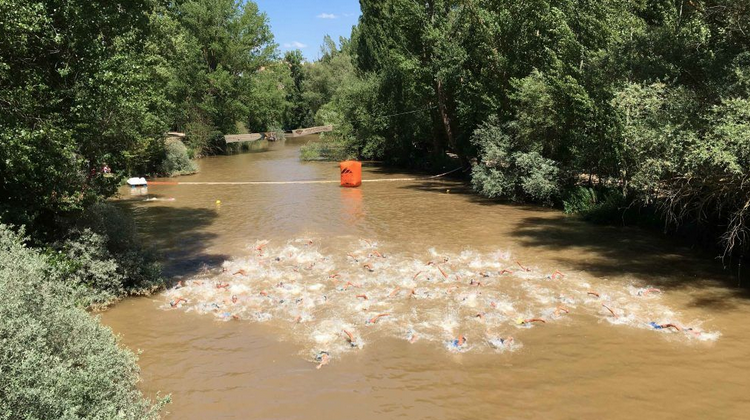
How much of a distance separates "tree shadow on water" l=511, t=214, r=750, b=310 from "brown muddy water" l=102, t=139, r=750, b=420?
68 mm

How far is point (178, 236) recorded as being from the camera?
623 inches

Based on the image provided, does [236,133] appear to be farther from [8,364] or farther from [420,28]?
[8,364]

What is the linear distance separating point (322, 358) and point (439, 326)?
218 centimetres

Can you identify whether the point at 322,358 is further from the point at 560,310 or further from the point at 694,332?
the point at 694,332

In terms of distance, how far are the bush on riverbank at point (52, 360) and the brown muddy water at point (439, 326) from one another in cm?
127

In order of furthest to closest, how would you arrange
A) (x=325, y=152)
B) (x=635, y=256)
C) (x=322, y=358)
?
(x=325, y=152), (x=635, y=256), (x=322, y=358)

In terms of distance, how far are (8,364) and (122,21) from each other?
7.63m

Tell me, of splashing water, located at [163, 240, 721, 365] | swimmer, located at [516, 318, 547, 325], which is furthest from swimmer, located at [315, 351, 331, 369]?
swimmer, located at [516, 318, 547, 325]

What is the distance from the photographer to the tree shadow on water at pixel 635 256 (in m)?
10.8

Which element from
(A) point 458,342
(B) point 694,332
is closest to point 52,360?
(A) point 458,342

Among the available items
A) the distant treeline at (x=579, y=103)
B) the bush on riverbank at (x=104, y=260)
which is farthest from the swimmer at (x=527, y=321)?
the bush on riverbank at (x=104, y=260)

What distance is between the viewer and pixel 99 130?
9758mm

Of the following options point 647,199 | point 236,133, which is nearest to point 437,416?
point 647,199

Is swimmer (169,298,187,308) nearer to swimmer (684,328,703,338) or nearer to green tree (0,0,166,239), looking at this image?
green tree (0,0,166,239)
